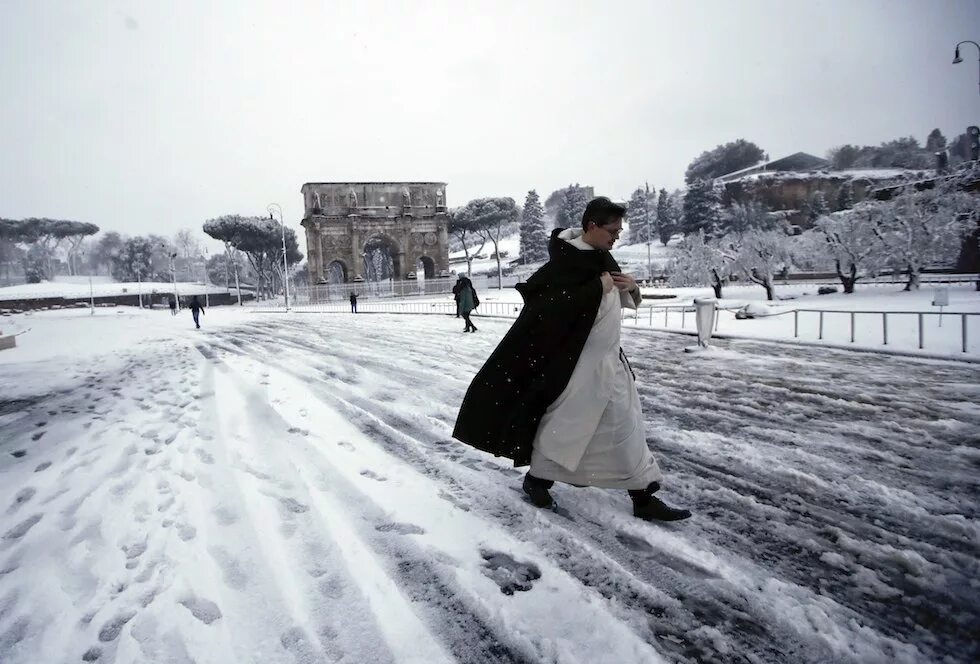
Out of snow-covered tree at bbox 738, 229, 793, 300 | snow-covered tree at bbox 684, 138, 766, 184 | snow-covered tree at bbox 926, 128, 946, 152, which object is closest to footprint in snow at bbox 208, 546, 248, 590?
snow-covered tree at bbox 738, 229, 793, 300

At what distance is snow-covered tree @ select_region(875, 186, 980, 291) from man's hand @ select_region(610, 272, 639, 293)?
29441mm

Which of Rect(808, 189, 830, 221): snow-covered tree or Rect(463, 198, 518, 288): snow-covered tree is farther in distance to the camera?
Rect(463, 198, 518, 288): snow-covered tree

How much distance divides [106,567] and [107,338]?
18.0 m

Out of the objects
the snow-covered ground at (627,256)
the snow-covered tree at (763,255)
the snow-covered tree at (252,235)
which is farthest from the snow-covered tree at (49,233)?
the snow-covered tree at (763,255)

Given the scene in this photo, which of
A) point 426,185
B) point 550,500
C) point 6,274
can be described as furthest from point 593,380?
point 6,274

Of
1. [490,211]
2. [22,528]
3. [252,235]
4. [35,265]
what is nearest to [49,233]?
[35,265]

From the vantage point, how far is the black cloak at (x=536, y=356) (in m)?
2.86

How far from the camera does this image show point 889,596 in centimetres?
226

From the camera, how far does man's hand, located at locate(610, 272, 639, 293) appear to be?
296cm

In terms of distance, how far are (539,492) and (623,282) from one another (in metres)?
1.43

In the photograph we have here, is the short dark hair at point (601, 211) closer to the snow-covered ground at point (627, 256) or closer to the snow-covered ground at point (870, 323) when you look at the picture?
the snow-covered ground at point (870, 323)

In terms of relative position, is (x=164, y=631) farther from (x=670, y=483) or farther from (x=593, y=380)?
(x=670, y=483)

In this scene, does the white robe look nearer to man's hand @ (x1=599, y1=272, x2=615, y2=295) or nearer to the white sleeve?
man's hand @ (x1=599, y1=272, x2=615, y2=295)

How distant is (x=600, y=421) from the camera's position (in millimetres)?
2854
